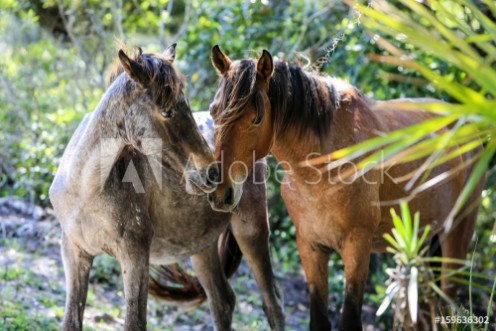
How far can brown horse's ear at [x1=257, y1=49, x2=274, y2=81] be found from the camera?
4.09m

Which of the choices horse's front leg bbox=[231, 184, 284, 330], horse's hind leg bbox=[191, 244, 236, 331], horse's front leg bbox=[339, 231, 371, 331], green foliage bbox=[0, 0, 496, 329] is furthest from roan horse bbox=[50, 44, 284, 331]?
green foliage bbox=[0, 0, 496, 329]

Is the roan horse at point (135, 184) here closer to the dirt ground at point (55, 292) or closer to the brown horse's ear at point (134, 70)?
the brown horse's ear at point (134, 70)

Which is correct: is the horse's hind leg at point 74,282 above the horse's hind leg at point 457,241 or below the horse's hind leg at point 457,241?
above

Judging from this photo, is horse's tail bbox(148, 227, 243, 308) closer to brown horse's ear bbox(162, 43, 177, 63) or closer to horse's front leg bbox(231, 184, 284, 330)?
horse's front leg bbox(231, 184, 284, 330)

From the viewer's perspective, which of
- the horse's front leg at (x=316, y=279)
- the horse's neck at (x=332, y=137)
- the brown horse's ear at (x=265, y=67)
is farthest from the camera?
the horse's front leg at (x=316, y=279)

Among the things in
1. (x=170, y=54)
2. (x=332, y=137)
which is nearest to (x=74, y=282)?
(x=170, y=54)

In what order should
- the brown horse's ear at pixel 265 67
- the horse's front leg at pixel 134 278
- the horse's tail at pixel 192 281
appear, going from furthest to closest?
the horse's tail at pixel 192 281
the horse's front leg at pixel 134 278
the brown horse's ear at pixel 265 67

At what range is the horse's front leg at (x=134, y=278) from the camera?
4.20 m

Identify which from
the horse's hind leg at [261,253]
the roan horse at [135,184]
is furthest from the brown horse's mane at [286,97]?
the horse's hind leg at [261,253]

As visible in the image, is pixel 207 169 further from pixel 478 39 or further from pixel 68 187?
pixel 478 39

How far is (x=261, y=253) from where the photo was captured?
17.3 ft

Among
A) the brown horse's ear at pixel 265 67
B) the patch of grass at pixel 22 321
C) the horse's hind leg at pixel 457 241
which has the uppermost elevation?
the brown horse's ear at pixel 265 67

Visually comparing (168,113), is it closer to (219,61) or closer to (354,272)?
(219,61)

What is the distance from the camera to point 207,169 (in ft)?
13.1
